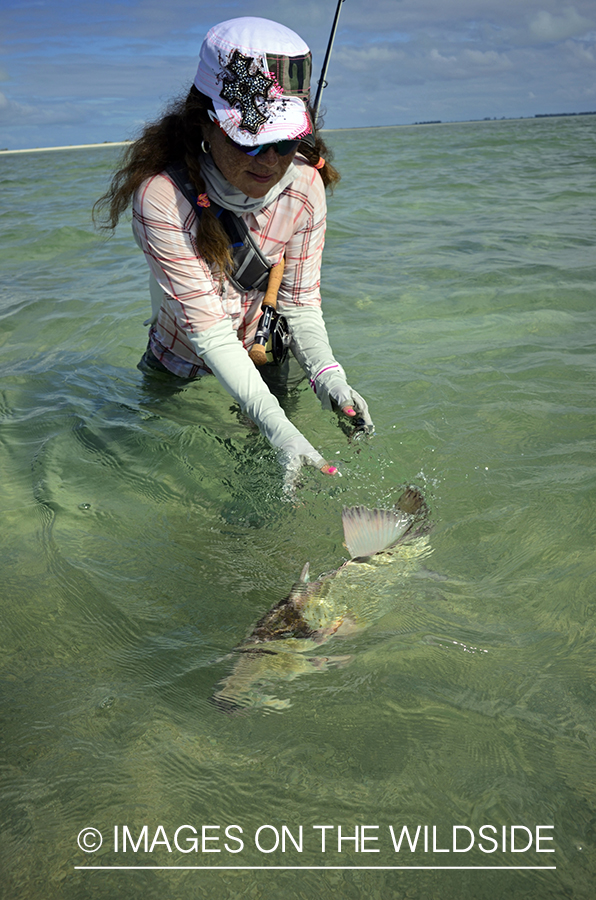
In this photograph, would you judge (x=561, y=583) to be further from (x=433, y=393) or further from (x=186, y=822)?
(x=433, y=393)

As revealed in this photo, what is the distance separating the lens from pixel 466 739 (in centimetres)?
169

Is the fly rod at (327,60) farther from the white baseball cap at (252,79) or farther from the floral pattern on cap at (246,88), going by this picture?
the floral pattern on cap at (246,88)

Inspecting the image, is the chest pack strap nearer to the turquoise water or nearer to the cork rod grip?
the cork rod grip

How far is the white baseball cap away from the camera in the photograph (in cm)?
208

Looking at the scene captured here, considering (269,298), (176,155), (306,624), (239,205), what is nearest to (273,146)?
(239,205)

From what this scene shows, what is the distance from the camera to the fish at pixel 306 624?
187cm

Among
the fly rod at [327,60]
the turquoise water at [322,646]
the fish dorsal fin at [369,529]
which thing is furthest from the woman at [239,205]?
the fly rod at [327,60]

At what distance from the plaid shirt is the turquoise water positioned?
488 mm

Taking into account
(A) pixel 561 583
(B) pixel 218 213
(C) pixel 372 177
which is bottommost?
(C) pixel 372 177

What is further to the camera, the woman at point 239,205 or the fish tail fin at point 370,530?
the fish tail fin at point 370,530

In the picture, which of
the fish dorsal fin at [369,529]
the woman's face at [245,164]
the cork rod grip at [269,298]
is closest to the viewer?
the woman's face at [245,164]

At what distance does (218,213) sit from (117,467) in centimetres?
143

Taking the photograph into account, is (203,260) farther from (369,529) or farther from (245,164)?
(369,529)

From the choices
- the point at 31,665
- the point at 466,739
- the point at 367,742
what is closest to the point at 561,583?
the point at 466,739
